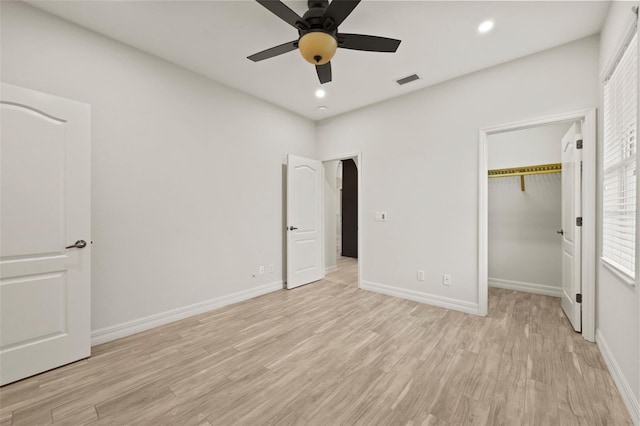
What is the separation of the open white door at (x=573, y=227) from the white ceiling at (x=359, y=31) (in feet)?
3.48

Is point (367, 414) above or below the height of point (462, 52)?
below

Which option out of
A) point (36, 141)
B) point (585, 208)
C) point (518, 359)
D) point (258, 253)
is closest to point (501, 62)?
point (585, 208)

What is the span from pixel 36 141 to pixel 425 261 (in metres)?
4.13

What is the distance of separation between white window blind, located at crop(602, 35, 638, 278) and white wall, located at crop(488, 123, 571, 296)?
178cm

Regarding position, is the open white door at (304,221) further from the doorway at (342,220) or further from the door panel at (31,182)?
the door panel at (31,182)

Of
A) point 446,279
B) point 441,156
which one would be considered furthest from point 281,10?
point 446,279

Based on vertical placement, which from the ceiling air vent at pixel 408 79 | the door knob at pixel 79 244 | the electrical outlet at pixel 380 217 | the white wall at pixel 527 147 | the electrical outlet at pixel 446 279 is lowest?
the electrical outlet at pixel 446 279

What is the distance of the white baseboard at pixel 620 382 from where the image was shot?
1.54 meters

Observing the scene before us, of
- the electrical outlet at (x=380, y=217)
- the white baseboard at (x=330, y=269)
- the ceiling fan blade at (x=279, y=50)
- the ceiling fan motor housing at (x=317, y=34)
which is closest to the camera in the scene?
the ceiling fan motor housing at (x=317, y=34)

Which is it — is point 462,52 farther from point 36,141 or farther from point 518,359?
point 36,141

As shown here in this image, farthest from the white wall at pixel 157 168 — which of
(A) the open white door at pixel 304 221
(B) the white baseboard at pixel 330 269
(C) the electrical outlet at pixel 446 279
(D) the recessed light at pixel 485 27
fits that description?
(D) the recessed light at pixel 485 27

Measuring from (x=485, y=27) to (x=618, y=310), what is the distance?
2.51m

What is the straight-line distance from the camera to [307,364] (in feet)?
7.06

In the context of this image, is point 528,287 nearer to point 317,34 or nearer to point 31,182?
point 317,34
